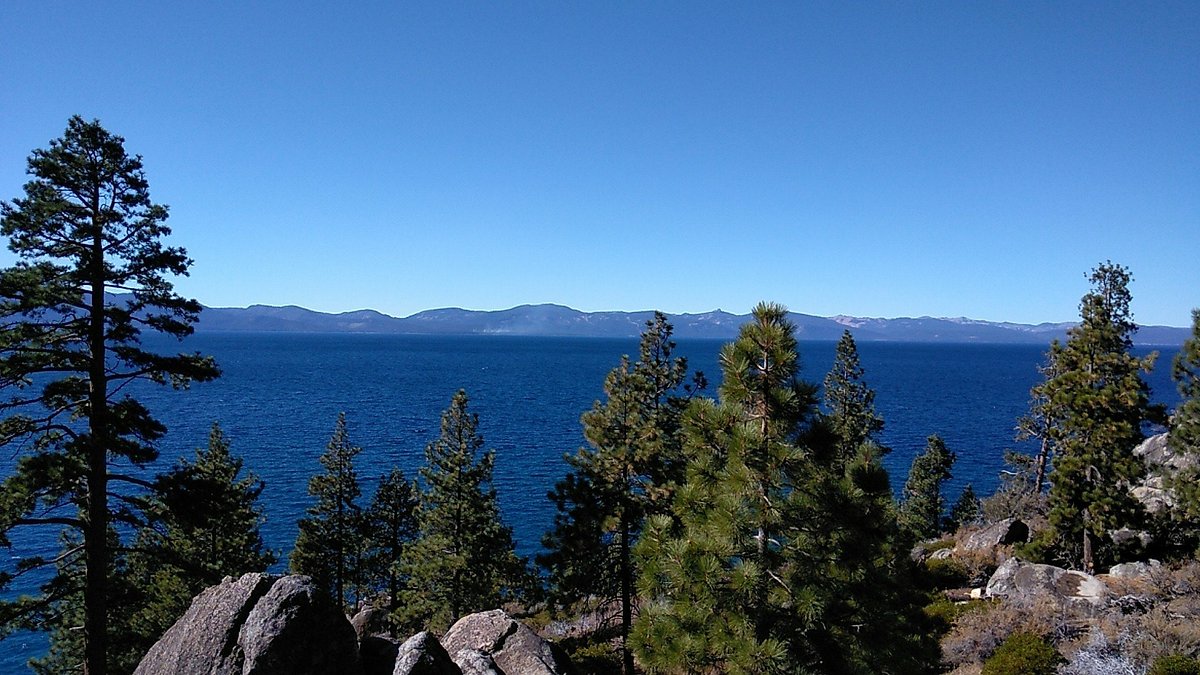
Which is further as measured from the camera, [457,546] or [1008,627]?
[457,546]

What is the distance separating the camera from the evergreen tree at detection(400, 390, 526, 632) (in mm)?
30125

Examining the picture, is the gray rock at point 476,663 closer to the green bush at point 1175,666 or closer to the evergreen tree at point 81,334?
the evergreen tree at point 81,334

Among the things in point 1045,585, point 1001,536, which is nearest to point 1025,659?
point 1045,585

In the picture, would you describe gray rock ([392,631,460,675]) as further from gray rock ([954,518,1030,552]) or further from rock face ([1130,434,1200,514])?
gray rock ([954,518,1030,552])

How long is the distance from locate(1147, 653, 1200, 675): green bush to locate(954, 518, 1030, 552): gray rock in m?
18.9

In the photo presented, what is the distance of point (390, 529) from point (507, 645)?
29.5 meters

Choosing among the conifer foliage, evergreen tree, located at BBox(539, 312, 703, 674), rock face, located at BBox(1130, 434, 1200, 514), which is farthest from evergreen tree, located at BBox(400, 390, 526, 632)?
rock face, located at BBox(1130, 434, 1200, 514)

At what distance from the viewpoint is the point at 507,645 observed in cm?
1579

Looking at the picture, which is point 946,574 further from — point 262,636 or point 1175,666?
point 262,636

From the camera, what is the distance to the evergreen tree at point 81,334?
44.6 feet

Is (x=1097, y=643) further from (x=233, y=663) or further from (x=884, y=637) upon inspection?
(x=233, y=663)

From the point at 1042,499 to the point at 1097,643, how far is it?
891 inches

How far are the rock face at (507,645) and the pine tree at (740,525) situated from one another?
5221 millimetres

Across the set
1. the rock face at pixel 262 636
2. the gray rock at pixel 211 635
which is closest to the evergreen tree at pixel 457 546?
the gray rock at pixel 211 635
